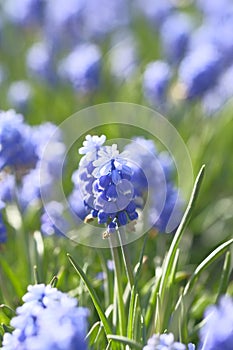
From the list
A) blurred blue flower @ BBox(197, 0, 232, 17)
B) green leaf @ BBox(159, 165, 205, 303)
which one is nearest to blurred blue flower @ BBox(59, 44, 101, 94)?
blurred blue flower @ BBox(197, 0, 232, 17)

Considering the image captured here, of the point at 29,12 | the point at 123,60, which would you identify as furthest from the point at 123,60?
the point at 29,12

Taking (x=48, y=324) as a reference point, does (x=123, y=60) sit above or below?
above

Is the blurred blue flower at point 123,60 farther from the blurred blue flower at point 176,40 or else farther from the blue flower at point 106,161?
the blue flower at point 106,161

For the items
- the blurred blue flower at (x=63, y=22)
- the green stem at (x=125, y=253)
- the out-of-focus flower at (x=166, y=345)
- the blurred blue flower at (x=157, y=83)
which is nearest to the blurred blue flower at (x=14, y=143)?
the green stem at (x=125, y=253)

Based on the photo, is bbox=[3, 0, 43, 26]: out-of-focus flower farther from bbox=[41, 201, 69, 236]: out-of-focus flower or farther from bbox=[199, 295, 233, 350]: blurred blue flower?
bbox=[199, 295, 233, 350]: blurred blue flower

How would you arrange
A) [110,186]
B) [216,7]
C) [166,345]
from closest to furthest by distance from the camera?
[166,345] → [110,186] → [216,7]

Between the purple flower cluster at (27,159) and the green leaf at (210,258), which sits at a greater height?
the purple flower cluster at (27,159)

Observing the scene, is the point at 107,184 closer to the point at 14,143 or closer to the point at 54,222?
the point at 14,143
